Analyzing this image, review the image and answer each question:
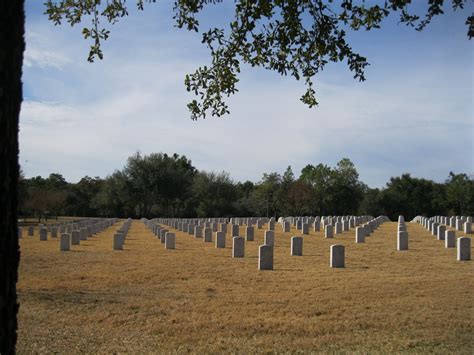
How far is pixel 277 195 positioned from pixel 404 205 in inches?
929

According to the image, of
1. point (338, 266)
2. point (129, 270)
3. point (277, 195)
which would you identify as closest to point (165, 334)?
point (129, 270)

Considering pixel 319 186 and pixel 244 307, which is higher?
pixel 319 186

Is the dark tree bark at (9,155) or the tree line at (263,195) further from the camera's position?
the tree line at (263,195)

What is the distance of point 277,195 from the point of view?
76.1 metres

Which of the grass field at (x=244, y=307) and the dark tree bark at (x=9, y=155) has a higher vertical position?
the dark tree bark at (x=9, y=155)

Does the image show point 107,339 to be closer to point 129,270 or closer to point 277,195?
point 129,270

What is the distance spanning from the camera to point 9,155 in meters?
3.63

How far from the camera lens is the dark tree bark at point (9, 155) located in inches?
140

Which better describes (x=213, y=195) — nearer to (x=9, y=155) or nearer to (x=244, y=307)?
(x=244, y=307)

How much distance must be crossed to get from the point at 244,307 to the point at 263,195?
6797cm

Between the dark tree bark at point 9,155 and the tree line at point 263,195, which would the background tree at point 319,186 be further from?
the dark tree bark at point 9,155

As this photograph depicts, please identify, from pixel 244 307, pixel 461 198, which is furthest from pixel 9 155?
pixel 461 198

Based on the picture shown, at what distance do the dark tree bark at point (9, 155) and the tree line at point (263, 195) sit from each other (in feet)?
230

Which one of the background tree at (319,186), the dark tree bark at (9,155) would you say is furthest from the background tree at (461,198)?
the dark tree bark at (9,155)
